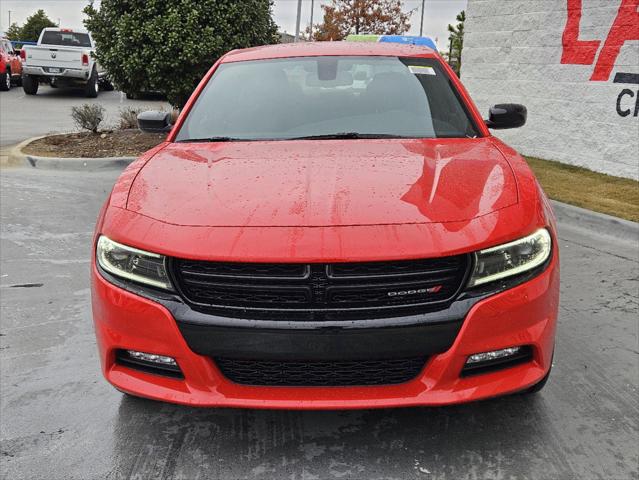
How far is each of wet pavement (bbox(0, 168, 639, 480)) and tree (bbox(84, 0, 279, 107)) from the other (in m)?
7.31

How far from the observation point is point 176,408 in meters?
2.83

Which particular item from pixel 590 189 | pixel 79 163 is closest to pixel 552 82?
pixel 590 189

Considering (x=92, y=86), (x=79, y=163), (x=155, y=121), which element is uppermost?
(x=92, y=86)

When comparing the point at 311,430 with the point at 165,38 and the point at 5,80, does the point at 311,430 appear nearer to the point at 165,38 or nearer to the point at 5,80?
the point at 165,38

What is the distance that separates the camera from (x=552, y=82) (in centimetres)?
897

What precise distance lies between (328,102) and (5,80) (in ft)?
74.8

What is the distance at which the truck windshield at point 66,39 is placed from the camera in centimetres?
2116

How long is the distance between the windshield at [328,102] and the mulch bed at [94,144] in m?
5.63

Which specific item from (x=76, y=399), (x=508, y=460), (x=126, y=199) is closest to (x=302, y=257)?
(x=126, y=199)

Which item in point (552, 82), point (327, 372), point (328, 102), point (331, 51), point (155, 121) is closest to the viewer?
point (327, 372)

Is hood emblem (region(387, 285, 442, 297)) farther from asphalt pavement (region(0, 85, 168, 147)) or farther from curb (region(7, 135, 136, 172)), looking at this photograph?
asphalt pavement (region(0, 85, 168, 147))

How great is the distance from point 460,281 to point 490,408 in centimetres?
85

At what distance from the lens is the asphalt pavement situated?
41.4 feet

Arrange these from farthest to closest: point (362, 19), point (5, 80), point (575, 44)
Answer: point (362, 19)
point (5, 80)
point (575, 44)
